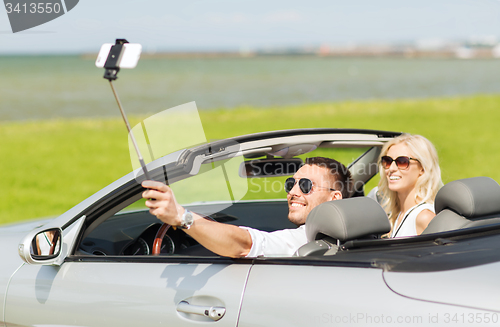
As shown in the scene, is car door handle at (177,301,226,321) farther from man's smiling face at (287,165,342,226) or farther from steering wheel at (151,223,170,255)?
man's smiling face at (287,165,342,226)

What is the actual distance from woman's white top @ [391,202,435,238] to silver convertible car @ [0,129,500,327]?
0.30m

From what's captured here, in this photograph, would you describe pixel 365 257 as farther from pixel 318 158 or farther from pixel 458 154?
pixel 458 154

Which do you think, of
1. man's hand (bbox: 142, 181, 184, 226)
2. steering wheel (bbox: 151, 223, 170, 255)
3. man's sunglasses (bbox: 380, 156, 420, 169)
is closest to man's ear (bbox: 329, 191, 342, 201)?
man's sunglasses (bbox: 380, 156, 420, 169)

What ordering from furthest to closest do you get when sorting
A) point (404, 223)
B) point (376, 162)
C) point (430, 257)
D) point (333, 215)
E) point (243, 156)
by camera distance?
1. point (376, 162)
2. point (404, 223)
3. point (243, 156)
4. point (333, 215)
5. point (430, 257)

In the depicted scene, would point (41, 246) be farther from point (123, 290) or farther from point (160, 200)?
point (160, 200)

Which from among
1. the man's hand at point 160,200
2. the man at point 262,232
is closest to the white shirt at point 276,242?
the man at point 262,232

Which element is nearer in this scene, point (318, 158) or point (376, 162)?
point (318, 158)

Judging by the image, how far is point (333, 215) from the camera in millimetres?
2123

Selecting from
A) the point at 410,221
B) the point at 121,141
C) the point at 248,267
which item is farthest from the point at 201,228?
the point at 121,141

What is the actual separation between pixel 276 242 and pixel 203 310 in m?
0.65

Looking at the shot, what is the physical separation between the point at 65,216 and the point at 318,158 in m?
1.43

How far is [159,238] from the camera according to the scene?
9.07 feet

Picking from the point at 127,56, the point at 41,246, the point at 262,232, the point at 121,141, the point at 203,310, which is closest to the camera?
the point at 127,56

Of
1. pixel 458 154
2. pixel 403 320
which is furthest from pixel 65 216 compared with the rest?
pixel 458 154
